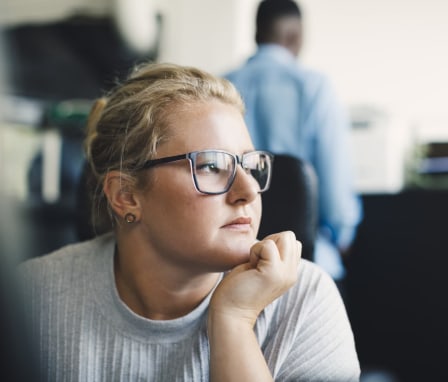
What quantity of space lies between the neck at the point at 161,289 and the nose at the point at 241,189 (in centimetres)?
16

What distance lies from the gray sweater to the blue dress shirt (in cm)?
91

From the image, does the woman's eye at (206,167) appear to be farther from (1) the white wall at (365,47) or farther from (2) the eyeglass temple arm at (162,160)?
(1) the white wall at (365,47)

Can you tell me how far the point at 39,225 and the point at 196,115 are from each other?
174cm

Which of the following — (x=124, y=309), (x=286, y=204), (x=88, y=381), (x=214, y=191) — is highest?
(x=214, y=191)

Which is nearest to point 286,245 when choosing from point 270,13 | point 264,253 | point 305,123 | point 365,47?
point 264,253

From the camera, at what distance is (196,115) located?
94 cm

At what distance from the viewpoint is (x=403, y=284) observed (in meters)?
2.14

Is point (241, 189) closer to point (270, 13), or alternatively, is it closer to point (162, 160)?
point (162, 160)

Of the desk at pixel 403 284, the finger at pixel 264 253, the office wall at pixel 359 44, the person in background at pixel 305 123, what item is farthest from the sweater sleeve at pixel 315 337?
the office wall at pixel 359 44

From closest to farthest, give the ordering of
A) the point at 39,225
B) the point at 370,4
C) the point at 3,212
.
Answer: the point at 3,212
the point at 39,225
the point at 370,4

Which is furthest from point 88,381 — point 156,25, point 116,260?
point 156,25

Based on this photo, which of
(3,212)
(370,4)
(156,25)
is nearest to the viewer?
(3,212)

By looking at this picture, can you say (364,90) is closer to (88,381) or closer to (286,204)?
(286,204)

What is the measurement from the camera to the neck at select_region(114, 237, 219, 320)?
3.18 ft
